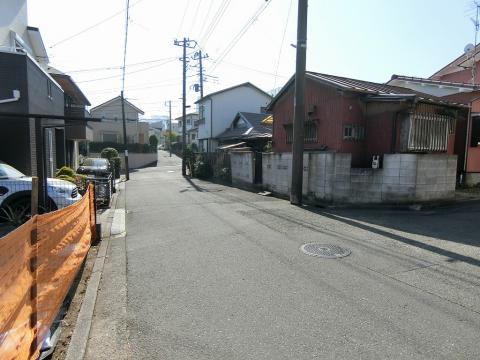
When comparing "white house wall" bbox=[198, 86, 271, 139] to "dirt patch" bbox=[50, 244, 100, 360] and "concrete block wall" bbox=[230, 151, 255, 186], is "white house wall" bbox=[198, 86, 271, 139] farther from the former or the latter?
"dirt patch" bbox=[50, 244, 100, 360]

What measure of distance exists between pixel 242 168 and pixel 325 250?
14.0 meters

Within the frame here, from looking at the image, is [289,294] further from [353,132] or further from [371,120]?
[371,120]

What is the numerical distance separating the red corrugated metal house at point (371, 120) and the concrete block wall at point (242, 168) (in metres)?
5.06

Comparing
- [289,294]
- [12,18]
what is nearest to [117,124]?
[12,18]

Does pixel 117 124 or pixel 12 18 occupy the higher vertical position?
pixel 12 18

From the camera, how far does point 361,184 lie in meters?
11.8

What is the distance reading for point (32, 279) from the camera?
3312 mm

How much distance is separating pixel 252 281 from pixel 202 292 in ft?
2.57

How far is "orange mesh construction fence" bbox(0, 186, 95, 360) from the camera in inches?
107

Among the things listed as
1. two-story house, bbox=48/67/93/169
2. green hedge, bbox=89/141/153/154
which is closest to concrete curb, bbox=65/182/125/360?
two-story house, bbox=48/67/93/169

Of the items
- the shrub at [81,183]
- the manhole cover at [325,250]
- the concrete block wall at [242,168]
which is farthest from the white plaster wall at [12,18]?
the manhole cover at [325,250]

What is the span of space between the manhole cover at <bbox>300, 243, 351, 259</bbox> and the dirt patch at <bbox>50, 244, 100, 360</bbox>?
3.78 meters

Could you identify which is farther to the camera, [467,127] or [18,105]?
[467,127]

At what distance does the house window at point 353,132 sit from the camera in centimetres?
1277
